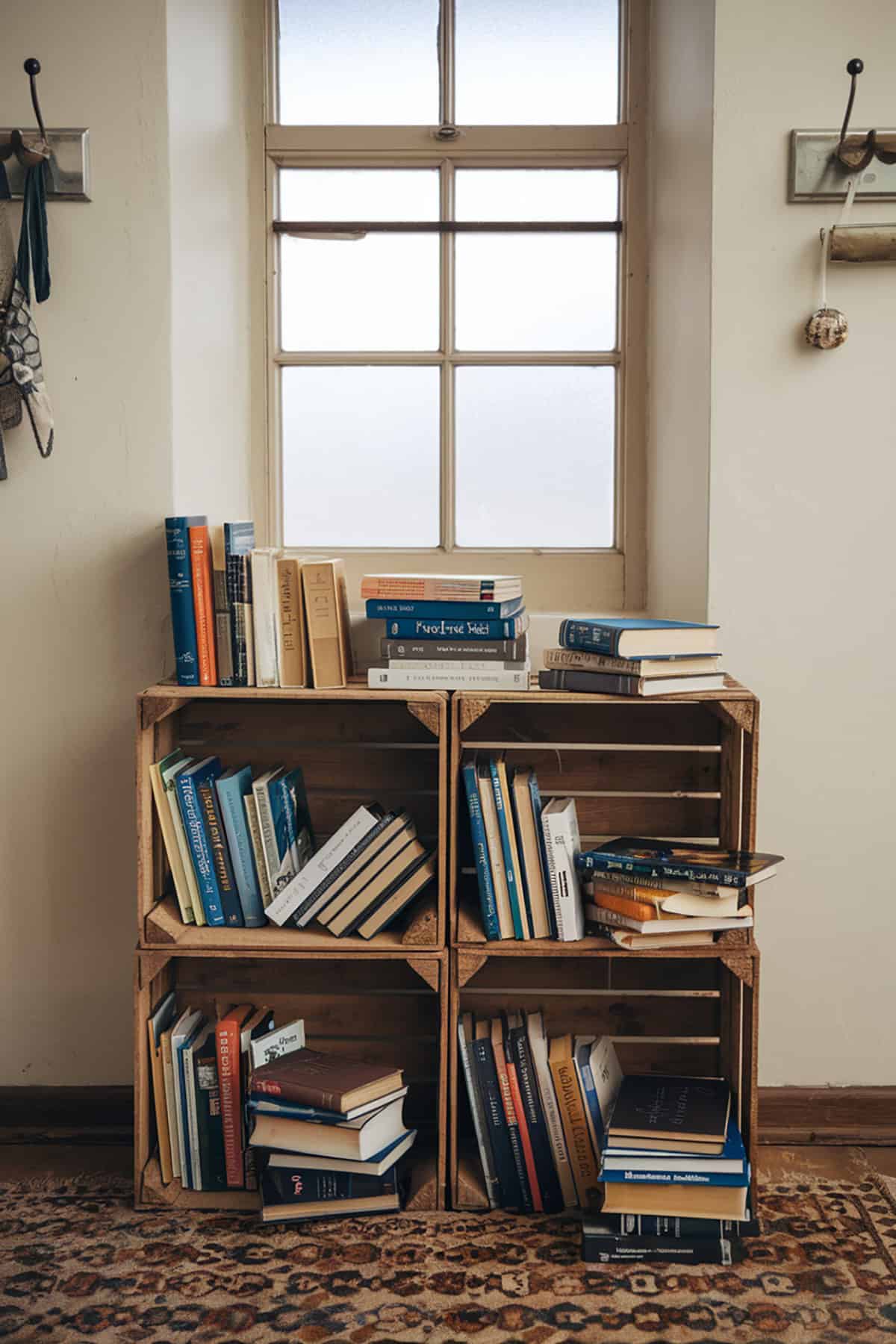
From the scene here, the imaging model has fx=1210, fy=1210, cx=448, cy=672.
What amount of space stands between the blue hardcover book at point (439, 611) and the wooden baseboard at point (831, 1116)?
3.73ft

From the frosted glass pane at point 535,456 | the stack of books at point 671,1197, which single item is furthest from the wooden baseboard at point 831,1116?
the frosted glass pane at point 535,456

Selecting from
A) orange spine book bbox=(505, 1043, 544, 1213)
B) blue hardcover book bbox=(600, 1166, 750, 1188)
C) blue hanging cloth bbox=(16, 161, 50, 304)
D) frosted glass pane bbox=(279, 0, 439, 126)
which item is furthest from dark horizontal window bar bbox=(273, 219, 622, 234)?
blue hardcover book bbox=(600, 1166, 750, 1188)

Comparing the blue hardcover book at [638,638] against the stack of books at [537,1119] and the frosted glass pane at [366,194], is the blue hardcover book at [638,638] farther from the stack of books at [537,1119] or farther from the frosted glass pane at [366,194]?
the frosted glass pane at [366,194]

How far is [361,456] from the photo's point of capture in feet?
9.00

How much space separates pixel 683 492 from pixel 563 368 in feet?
1.52

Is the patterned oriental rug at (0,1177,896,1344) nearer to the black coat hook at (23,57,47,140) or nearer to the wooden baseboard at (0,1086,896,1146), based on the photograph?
the wooden baseboard at (0,1086,896,1146)

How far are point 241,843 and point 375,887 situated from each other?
0.84 ft

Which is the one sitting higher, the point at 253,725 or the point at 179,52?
the point at 179,52

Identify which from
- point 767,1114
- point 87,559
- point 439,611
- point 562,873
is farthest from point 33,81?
point 767,1114

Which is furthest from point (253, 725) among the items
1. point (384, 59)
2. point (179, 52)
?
point (384, 59)

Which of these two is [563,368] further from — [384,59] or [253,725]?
[253,725]

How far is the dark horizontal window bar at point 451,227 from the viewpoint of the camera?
267 centimetres

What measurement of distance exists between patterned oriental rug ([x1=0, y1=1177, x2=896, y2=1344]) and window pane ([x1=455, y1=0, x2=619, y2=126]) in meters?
2.26

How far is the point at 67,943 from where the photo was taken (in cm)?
245
